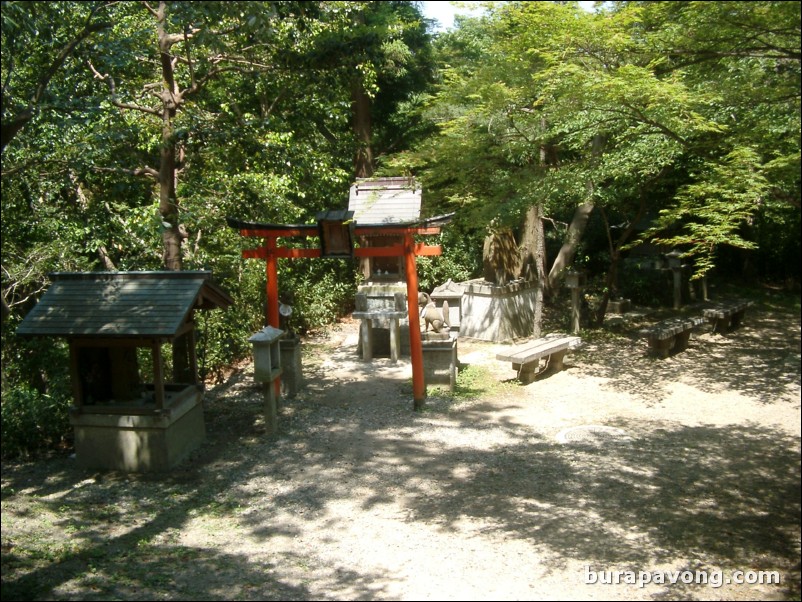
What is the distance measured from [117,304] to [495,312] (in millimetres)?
8410

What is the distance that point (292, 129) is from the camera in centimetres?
1220

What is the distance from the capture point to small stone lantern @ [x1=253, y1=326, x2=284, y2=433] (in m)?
8.77

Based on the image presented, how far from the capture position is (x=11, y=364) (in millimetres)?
9883

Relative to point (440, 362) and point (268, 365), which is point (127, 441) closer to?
point (268, 365)

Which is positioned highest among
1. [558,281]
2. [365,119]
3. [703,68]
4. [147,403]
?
[365,119]

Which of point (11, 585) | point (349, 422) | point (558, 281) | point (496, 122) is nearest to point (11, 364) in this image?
point (349, 422)

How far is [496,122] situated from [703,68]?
3.91 metres

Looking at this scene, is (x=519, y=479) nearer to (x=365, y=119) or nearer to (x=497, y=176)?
(x=497, y=176)

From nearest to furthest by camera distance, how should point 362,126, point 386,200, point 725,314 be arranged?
1. point 386,200
2. point 725,314
3. point 362,126

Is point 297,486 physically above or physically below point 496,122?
below

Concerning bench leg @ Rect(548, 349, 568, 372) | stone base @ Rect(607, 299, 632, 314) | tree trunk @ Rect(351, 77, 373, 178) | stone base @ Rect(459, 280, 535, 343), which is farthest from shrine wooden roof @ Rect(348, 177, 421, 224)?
stone base @ Rect(607, 299, 632, 314)

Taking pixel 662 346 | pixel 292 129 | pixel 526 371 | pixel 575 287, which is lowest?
pixel 526 371

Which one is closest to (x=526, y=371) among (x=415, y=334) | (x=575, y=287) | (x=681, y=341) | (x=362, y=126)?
(x=415, y=334)

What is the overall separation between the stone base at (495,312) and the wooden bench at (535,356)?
2.22m
